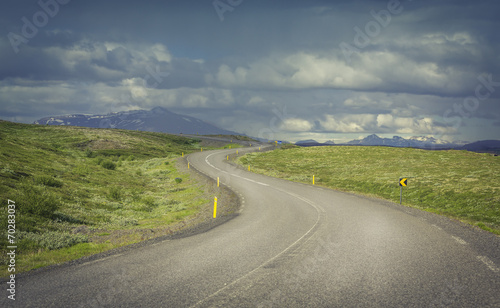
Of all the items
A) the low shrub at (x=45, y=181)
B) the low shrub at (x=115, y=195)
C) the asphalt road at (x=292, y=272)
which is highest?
the low shrub at (x=45, y=181)

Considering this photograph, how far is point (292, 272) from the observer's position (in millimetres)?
8078

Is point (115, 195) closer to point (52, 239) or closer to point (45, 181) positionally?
point (45, 181)

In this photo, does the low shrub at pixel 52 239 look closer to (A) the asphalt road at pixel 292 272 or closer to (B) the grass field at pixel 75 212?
(B) the grass field at pixel 75 212

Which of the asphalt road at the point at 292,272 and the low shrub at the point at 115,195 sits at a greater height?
the asphalt road at the point at 292,272

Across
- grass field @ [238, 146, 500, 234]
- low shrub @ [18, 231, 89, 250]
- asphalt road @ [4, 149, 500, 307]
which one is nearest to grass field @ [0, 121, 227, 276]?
low shrub @ [18, 231, 89, 250]

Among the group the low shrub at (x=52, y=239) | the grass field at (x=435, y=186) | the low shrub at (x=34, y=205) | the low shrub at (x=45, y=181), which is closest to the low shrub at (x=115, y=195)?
the low shrub at (x=45, y=181)

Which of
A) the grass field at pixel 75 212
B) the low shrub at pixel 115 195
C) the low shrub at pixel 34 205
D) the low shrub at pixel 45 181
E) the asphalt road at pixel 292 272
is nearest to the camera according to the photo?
the asphalt road at pixel 292 272

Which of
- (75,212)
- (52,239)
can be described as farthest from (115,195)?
(52,239)

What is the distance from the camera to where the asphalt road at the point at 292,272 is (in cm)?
654

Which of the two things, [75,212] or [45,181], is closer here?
[75,212]

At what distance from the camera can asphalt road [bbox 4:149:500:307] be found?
654 centimetres

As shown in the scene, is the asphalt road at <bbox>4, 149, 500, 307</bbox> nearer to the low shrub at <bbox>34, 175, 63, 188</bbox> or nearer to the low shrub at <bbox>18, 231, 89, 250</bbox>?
the low shrub at <bbox>18, 231, 89, 250</bbox>

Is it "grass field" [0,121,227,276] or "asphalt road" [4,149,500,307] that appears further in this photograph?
"grass field" [0,121,227,276]

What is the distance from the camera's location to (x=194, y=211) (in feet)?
67.6
